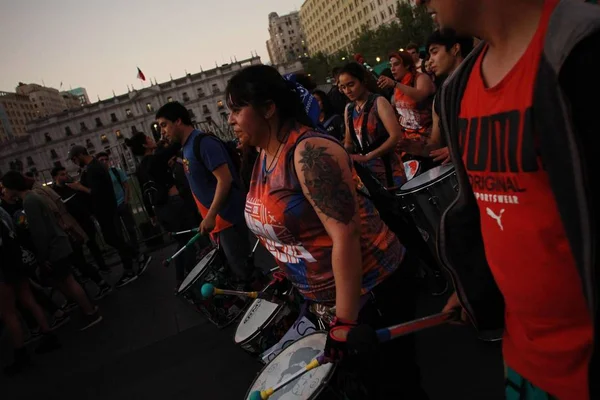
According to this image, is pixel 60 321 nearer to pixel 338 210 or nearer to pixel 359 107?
pixel 359 107

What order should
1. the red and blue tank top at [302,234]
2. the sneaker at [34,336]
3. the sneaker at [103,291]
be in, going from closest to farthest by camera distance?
the red and blue tank top at [302,234] < the sneaker at [34,336] < the sneaker at [103,291]

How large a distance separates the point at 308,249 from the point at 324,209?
263mm

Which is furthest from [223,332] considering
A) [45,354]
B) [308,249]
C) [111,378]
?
[308,249]

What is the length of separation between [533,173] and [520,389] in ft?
2.45

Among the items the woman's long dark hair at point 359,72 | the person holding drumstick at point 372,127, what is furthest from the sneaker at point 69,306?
the woman's long dark hair at point 359,72

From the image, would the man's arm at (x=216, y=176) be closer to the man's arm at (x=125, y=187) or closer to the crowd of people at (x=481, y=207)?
the crowd of people at (x=481, y=207)

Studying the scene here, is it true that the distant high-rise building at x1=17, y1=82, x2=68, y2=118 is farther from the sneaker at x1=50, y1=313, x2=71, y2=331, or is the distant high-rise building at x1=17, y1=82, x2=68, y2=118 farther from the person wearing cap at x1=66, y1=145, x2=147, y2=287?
the sneaker at x1=50, y1=313, x2=71, y2=331

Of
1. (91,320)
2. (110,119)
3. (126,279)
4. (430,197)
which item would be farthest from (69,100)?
(430,197)

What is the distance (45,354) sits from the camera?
4840 millimetres

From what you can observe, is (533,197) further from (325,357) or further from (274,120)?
(274,120)

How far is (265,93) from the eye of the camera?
1.84 m

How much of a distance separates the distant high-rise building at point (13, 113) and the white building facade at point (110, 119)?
48.2 m

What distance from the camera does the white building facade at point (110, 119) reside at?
6806 centimetres

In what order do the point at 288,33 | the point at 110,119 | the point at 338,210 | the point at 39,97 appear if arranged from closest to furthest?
the point at 338,210 < the point at 110,119 < the point at 288,33 < the point at 39,97
